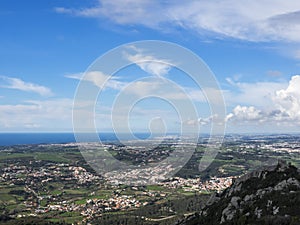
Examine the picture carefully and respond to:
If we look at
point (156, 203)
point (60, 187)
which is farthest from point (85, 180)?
point (156, 203)

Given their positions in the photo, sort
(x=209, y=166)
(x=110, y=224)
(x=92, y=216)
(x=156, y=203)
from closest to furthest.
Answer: (x=110, y=224), (x=92, y=216), (x=156, y=203), (x=209, y=166)

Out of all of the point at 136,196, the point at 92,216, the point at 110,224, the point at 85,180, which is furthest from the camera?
the point at 85,180

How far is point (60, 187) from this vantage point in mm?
114750

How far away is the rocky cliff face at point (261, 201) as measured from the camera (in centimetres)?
2269

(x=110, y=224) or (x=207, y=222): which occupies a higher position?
(x=207, y=222)

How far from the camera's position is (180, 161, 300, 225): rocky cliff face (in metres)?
22.7

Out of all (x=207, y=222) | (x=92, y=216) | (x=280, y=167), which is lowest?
(x=92, y=216)

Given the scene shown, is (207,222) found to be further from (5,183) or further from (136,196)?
(5,183)

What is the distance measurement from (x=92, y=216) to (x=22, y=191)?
37.7 meters

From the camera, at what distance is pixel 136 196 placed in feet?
333

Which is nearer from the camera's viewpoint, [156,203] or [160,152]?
[156,203]

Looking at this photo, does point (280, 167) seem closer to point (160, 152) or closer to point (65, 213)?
point (65, 213)

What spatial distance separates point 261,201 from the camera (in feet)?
87.0

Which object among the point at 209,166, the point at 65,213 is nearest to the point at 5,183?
the point at 65,213
